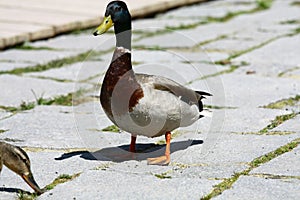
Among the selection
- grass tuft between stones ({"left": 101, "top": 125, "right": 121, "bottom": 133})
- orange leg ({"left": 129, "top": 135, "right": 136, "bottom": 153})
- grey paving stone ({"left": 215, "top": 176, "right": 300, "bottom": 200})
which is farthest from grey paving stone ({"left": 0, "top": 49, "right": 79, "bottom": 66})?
grey paving stone ({"left": 215, "top": 176, "right": 300, "bottom": 200})

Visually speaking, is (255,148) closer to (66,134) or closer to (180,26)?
(66,134)

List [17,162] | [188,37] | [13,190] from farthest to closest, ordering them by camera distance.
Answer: [188,37] < [13,190] < [17,162]

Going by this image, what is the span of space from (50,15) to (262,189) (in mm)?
5261

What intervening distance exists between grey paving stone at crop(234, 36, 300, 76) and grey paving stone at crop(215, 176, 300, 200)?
2680 mm

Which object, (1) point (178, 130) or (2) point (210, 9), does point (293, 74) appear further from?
(2) point (210, 9)

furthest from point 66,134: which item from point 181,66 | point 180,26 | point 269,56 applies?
point 180,26

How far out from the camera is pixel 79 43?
7.79m

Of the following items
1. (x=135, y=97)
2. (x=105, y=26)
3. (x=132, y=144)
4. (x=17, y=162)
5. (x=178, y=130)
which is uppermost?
(x=105, y=26)

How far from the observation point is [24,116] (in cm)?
535

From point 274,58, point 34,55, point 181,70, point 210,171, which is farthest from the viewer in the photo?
point 34,55

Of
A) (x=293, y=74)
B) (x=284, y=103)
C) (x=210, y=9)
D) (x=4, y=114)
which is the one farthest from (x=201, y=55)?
(x=210, y=9)

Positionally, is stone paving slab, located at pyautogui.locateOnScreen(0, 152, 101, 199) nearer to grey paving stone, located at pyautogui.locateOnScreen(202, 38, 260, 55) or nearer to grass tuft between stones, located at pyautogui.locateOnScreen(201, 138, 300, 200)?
grass tuft between stones, located at pyautogui.locateOnScreen(201, 138, 300, 200)

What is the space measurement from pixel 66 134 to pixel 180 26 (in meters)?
3.81

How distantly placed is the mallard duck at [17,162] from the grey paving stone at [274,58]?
3203 mm
